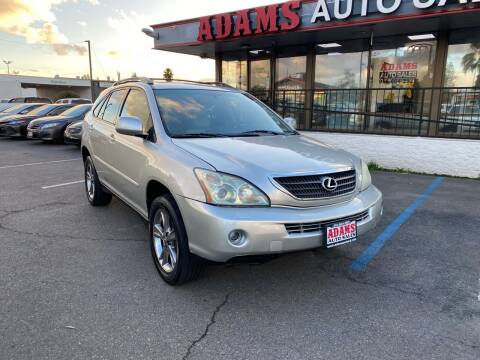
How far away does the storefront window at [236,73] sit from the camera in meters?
14.0

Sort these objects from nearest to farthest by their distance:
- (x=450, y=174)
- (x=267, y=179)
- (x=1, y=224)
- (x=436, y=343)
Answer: (x=436, y=343), (x=267, y=179), (x=1, y=224), (x=450, y=174)

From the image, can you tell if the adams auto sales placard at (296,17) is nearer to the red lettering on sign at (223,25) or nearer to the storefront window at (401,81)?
the red lettering on sign at (223,25)

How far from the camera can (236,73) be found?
14164 mm

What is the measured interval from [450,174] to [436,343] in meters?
7.01

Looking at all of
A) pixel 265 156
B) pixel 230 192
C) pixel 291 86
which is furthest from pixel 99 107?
pixel 291 86

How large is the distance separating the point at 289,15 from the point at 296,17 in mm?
224

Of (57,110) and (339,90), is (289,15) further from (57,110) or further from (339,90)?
(57,110)

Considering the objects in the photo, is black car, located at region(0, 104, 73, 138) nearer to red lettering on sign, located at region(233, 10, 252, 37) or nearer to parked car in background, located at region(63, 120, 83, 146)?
parked car in background, located at region(63, 120, 83, 146)

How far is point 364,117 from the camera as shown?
1122 cm

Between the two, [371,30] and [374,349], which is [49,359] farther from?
[371,30]

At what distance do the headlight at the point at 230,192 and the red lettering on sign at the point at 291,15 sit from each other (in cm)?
845

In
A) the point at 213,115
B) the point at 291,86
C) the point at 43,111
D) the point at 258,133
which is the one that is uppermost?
the point at 291,86

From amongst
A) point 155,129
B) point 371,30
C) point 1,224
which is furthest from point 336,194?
point 371,30

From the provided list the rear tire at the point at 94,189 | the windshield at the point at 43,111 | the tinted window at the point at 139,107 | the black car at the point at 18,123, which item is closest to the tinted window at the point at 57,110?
the black car at the point at 18,123
